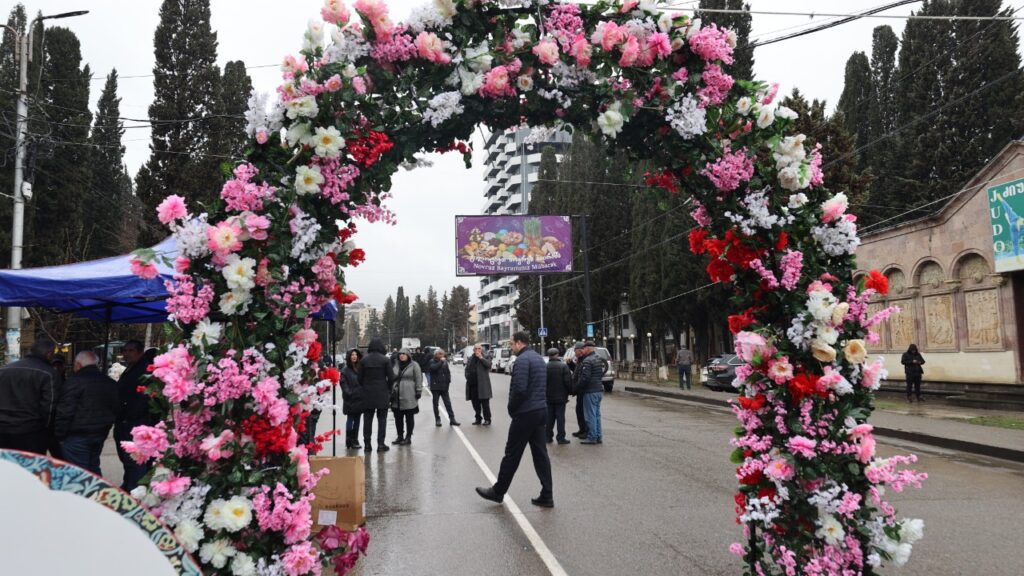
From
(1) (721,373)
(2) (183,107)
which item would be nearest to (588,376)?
(1) (721,373)

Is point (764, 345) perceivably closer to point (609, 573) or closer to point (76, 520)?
point (609, 573)

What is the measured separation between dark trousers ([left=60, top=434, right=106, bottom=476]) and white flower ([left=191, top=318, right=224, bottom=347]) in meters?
4.17

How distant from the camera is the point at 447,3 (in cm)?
418

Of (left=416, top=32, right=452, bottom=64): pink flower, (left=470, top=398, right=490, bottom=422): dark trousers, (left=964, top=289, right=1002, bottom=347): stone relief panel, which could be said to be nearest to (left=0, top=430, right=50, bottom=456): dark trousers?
(left=416, top=32, right=452, bottom=64): pink flower

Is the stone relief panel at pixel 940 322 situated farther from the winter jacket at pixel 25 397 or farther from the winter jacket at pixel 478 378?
the winter jacket at pixel 25 397

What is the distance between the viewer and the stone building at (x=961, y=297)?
17516mm

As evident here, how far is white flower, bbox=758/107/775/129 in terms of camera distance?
4.13 metres

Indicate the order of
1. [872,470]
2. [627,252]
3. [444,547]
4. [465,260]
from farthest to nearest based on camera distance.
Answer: [627,252] → [465,260] → [444,547] → [872,470]

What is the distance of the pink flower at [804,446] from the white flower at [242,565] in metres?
3.04

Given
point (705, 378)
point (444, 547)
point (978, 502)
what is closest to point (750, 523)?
point (444, 547)

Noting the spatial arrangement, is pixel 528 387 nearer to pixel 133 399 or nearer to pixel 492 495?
pixel 492 495

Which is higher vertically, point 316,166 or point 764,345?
point 316,166

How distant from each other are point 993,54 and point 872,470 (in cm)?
3654

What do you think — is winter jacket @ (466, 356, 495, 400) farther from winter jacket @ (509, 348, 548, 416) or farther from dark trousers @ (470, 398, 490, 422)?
winter jacket @ (509, 348, 548, 416)
